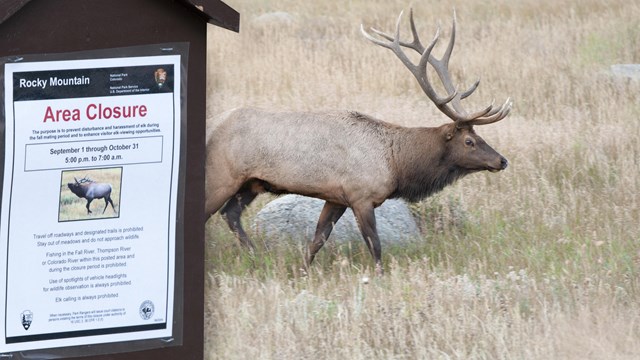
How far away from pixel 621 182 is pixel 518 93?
411 cm

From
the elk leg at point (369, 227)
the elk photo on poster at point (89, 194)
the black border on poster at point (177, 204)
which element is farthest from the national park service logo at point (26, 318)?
the elk leg at point (369, 227)

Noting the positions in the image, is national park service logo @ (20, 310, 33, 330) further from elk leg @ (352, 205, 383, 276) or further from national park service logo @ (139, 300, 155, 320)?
elk leg @ (352, 205, 383, 276)

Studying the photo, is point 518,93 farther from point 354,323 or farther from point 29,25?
point 29,25

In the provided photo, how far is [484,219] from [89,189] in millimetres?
6280

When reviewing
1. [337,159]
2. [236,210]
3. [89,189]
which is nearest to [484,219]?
[337,159]

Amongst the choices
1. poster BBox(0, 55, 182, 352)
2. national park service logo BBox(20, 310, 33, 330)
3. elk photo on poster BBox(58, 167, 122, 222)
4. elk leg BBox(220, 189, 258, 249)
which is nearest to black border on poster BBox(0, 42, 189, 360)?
poster BBox(0, 55, 182, 352)

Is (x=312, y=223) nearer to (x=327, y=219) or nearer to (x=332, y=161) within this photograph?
(x=327, y=219)

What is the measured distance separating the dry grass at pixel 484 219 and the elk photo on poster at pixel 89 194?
203 centimetres

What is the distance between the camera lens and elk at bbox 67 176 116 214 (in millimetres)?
5254

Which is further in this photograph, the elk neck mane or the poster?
the elk neck mane

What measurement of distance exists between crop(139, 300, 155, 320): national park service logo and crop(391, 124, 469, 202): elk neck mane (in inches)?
191

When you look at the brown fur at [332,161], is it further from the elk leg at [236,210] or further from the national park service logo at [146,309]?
the national park service logo at [146,309]

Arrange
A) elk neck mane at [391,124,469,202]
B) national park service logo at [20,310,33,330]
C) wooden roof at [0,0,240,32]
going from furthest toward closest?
elk neck mane at [391,124,469,202], wooden roof at [0,0,240,32], national park service logo at [20,310,33,330]

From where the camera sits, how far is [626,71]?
16.5m
